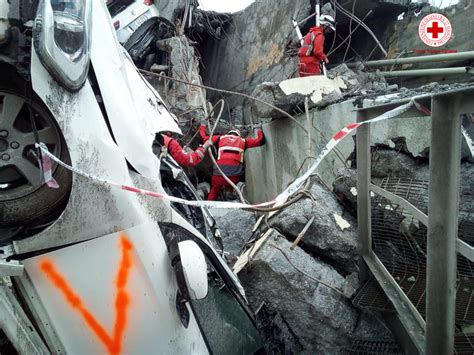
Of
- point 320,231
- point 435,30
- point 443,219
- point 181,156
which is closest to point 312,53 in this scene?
point 435,30

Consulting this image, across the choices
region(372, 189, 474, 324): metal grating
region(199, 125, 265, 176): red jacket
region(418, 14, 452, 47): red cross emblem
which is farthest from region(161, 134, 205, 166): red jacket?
region(418, 14, 452, 47): red cross emblem

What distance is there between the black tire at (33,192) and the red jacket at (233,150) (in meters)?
5.27

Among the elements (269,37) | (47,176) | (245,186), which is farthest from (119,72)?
(269,37)

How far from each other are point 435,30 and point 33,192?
8.61 metres

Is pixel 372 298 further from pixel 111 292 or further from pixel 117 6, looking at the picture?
pixel 117 6

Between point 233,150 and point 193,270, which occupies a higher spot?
point 193,270

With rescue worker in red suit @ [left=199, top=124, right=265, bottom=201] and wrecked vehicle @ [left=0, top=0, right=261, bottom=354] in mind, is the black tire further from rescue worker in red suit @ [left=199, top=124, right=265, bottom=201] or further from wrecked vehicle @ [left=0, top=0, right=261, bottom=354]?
rescue worker in red suit @ [left=199, top=124, right=265, bottom=201]

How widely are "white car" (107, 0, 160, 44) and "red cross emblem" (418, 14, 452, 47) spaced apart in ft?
19.7

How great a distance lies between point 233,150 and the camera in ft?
22.0

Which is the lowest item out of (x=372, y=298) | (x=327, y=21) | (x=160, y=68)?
(x=372, y=298)

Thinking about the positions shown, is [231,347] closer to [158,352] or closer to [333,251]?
[158,352]

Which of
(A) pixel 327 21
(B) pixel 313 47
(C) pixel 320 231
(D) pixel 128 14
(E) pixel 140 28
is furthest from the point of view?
(D) pixel 128 14

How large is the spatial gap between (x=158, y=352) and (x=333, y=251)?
6.86ft

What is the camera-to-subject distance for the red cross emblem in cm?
768
